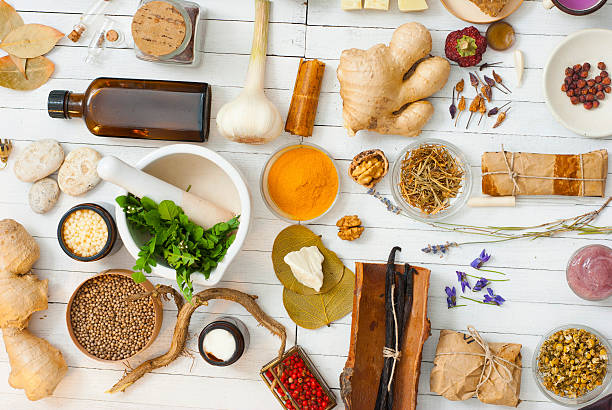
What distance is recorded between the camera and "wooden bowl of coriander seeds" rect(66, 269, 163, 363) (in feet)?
5.08

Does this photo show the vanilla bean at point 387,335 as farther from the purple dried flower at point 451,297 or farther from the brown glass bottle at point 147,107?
the brown glass bottle at point 147,107

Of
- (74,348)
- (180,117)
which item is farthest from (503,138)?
(74,348)

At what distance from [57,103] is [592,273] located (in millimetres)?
1712

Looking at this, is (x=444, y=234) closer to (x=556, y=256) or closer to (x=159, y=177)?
(x=556, y=256)

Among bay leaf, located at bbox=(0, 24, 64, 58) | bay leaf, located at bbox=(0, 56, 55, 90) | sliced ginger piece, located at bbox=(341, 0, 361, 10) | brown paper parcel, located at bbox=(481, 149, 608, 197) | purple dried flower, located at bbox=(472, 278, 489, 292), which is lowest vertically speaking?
purple dried flower, located at bbox=(472, 278, 489, 292)

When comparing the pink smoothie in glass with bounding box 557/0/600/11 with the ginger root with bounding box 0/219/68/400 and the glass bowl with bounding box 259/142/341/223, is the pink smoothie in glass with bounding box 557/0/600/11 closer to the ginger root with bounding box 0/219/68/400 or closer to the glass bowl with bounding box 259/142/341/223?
the glass bowl with bounding box 259/142/341/223

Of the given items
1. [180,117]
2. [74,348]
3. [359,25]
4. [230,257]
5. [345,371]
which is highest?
[359,25]

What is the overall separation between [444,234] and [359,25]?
0.72 m

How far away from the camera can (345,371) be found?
4.65ft

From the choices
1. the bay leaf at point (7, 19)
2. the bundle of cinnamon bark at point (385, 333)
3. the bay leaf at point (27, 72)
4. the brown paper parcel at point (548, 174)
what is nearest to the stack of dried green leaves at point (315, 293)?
the bundle of cinnamon bark at point (385, 333)

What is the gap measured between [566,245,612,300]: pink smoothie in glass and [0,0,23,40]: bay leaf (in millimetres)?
1949

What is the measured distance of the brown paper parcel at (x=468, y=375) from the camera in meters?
1.49

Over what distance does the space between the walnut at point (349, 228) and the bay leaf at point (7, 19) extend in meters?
1.24

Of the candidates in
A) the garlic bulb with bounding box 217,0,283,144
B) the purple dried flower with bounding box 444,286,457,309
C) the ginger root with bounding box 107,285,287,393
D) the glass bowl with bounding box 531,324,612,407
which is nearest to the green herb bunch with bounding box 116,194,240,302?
the ginger root with bounding box 107,285,287,393
